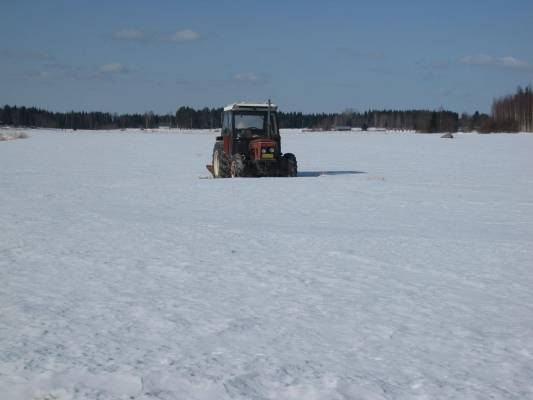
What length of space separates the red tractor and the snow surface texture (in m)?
5.80

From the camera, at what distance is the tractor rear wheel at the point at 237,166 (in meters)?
16.0

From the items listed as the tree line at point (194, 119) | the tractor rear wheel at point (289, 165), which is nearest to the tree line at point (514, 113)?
the tree line at point (194, 119)

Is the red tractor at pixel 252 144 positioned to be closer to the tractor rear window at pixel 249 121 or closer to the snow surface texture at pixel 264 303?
the tractor rear window at pixel 249 121

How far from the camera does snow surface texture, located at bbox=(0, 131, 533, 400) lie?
3332 mm

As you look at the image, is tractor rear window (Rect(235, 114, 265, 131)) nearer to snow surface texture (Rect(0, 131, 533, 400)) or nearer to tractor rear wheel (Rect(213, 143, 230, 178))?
tractor rear wheel (Rect(213, 143, 230, 178))

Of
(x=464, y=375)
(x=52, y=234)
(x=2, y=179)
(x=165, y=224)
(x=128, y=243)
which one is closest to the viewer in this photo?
(x=464, y=375)

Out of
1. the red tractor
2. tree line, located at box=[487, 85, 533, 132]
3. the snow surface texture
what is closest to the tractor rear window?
the red tractor

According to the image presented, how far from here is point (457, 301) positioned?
4941mm

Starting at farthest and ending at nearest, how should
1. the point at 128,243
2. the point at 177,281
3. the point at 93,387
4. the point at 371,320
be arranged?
1. the point at 128,243
2. the point at 177,281
3. the point at 371,320
4. the point at 93,387

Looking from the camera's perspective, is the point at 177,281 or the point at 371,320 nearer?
the point at 371,320

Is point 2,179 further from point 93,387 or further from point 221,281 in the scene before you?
point 93,387

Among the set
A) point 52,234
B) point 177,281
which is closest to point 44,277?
point 177,281

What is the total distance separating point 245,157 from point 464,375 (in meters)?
13.4

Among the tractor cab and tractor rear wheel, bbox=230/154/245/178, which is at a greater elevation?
the tractor cab
